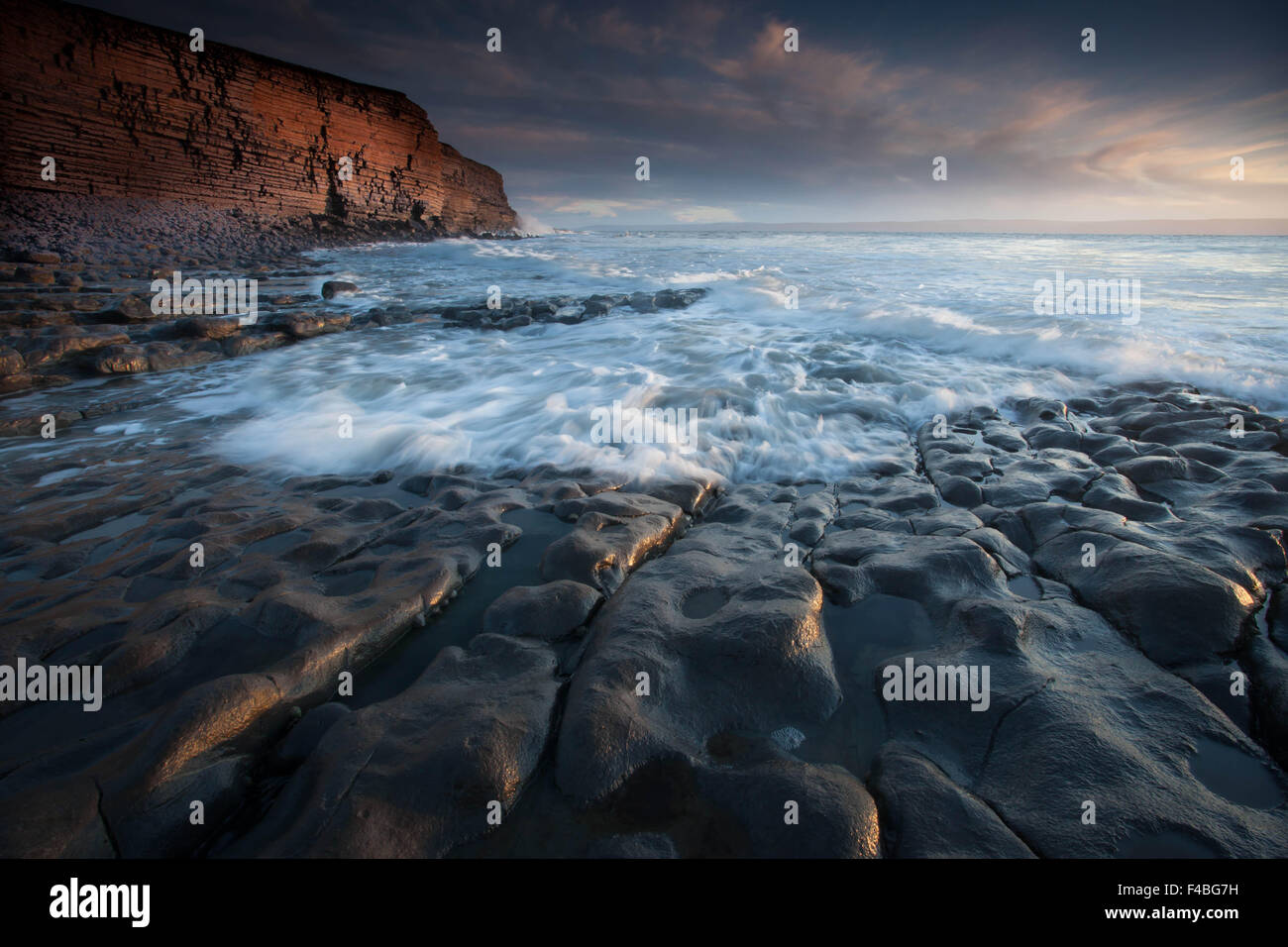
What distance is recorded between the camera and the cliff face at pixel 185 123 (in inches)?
800

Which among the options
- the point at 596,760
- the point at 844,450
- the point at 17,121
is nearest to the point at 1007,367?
the point at 844,450

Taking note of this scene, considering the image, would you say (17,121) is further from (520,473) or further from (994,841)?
(994,841)

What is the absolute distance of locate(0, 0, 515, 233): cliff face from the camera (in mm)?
20328

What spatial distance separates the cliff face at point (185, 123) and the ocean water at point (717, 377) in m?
19.2

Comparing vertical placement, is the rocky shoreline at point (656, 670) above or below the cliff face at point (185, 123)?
below

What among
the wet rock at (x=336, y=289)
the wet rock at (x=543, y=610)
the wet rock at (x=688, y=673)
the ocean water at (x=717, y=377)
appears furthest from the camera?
the wet rock at (x=336, y=289)

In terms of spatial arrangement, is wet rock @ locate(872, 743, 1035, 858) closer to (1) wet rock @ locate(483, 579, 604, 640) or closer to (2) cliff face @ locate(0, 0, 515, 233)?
(1) wet rock @ locate(483, 579, 604, 640)

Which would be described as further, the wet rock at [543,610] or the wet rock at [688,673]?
the wet rock at [543,610]

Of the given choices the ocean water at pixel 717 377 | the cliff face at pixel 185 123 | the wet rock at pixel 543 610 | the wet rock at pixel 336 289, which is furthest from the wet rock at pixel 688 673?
the cliff face at pixel 185 123

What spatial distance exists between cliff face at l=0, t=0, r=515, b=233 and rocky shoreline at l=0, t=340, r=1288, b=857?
2828 centimetres

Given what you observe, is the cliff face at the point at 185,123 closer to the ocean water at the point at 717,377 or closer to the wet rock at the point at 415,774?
the ocean water at the point at 717,377

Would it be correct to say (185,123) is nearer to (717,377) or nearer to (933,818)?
(717,377)

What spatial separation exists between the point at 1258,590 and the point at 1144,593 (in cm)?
68

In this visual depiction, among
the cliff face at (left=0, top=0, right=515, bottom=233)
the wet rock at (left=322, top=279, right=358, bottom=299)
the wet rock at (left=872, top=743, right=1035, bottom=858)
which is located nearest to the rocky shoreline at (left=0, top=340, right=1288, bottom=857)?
the wet rock at (left=872, top=743, right=1035, bottom=858)
